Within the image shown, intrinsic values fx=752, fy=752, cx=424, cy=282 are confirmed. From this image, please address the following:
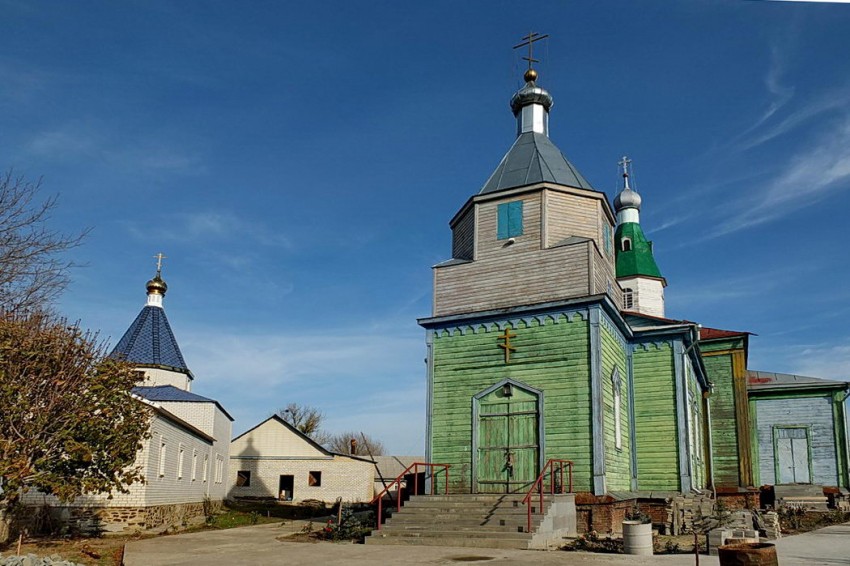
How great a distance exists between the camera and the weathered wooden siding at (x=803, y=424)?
27.9m

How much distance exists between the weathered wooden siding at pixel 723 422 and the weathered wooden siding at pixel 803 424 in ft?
11.2

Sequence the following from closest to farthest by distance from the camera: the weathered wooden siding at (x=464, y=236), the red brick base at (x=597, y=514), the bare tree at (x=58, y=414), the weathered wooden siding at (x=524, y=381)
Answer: the bare tree at (x=58, y=414), the red brick base at (x=597, y=514), the weathered wooden siding at (x=524, y=381), the weathered wooden siding at (x=464, y=236)

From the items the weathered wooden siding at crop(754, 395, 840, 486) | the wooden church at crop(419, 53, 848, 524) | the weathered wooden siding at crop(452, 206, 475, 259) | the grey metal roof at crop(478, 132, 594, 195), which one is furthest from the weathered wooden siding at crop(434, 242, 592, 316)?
the weathered wooden siding at crop(754, 395, 840, 486)

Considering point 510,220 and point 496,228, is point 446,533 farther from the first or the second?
point 510,220

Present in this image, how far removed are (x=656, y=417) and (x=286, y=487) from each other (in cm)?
2512

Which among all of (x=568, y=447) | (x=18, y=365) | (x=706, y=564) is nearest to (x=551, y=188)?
(x=568, y=447)

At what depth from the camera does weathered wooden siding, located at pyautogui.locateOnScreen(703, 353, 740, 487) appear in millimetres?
26031

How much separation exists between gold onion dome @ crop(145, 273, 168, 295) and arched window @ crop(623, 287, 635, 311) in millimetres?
21123

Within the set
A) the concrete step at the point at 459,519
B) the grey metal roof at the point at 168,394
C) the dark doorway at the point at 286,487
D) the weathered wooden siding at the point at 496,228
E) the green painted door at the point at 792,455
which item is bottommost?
the dark doorway at the point at 286,487

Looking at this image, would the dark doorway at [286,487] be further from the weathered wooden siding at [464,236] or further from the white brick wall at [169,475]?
the weathered wooden siding at [464,236]

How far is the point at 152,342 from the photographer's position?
95.0 ft

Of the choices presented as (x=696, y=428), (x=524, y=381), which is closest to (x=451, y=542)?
(x=524, y=381)

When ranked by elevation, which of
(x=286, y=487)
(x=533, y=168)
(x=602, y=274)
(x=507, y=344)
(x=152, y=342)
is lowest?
(x=286, y=487)

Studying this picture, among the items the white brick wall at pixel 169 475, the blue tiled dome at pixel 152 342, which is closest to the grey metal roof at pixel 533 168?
the white brick wall at pixel 169 475
